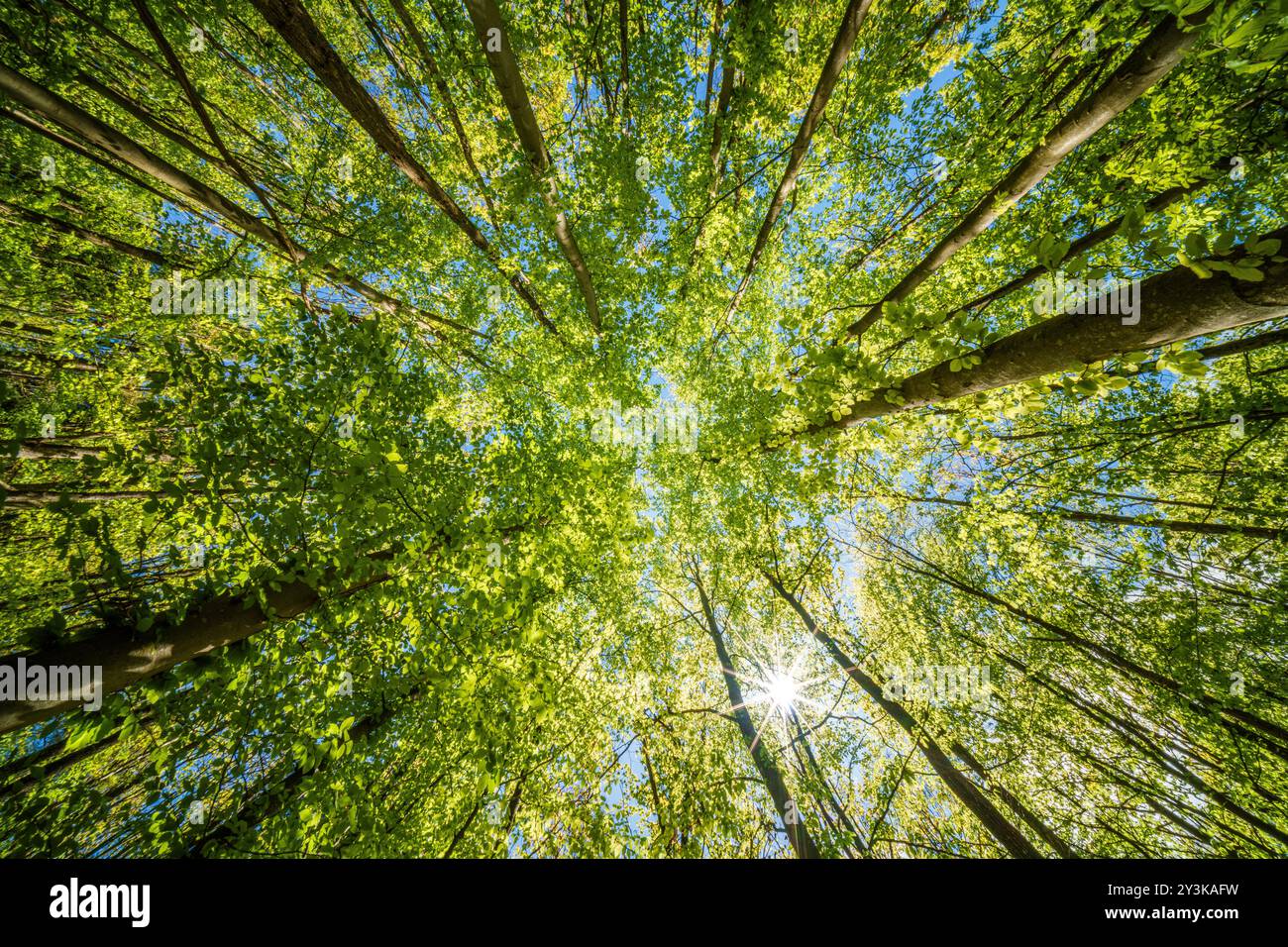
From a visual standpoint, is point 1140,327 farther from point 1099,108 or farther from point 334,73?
point 334,73

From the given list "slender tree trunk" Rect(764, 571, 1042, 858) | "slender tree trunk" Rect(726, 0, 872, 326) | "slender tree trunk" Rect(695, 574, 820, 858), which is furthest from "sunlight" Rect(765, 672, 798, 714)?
"slender tree trunk" Rect(726, 0, 872, 326)

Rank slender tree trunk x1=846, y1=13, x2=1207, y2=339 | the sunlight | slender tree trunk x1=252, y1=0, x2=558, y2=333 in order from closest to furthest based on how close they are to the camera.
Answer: slender tree trunk x1=846, y1=13, x2=1207, y2=339
slender tree trunk x1=252, y1=0, x2=558, y2=333
the sunlight

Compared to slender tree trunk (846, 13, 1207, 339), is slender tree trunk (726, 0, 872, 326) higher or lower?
higher

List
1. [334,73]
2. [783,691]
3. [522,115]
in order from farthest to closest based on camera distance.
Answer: [783,691] < [522,115] < [334,73]

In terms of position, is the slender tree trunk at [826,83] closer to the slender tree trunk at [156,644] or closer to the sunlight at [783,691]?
the slender tree trunk at [156,644]

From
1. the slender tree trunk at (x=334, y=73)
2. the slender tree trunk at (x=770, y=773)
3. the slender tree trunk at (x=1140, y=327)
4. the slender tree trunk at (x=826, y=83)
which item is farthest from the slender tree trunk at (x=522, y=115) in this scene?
the slender tree trunk at (x=770, y=773)

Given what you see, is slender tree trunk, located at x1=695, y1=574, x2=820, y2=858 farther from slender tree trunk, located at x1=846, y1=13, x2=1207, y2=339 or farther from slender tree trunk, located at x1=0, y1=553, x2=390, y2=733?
slender tree trunk, located at x1=846, y1=13, x2=1207, y2=339

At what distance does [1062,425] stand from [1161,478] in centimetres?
222

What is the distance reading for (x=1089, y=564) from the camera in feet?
28.3

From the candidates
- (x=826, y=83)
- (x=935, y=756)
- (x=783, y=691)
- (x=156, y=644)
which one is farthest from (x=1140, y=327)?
(x=783, y=691)

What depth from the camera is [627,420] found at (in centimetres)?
Result: 1015

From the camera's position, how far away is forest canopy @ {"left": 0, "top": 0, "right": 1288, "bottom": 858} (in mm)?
3406

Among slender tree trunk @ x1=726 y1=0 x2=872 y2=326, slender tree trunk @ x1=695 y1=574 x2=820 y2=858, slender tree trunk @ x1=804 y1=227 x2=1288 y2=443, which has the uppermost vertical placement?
slender tree trunk @ x1=726 y1=0 x2=872 y2=326
